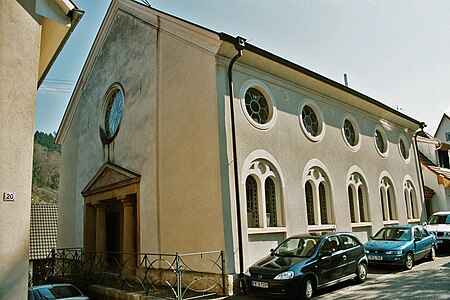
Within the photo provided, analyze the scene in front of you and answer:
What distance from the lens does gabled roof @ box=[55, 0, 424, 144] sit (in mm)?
11191

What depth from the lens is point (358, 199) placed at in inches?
638

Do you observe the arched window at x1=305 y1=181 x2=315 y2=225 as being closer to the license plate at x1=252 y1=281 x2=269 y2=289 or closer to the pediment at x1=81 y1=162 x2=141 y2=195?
the license plate at x1=252 y1=281 x2=269 y2=289

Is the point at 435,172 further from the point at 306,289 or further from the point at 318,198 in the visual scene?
the point at 306,289

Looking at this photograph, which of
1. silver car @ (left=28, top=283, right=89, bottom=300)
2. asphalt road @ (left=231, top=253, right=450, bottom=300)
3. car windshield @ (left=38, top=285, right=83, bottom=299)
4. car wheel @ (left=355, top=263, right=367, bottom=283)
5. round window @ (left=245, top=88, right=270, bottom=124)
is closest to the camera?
asphalt road @ (left=231, top=253, right=450, bottom=300)

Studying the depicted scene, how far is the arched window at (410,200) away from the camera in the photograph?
2005 centimetres

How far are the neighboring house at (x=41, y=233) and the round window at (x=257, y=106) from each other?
61.7ft

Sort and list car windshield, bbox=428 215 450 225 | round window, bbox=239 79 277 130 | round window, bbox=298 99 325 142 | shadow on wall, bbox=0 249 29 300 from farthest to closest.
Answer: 1. car windshield, bbox=428 215 450 225
2. round window, bbox=298 99 325 142
3. round window, bbox=239 79 277 130
4. shadow on wall, bbox=0 249 29 300

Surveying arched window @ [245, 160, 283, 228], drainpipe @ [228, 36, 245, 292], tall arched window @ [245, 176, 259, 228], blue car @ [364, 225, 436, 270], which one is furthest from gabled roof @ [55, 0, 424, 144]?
blue car @ [364, 225, 436, 270]

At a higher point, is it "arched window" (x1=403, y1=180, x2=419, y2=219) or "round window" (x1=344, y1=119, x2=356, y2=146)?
"round window" (x1=344, y1=119, x2=356, y2=146)

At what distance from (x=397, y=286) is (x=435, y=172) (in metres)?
15.2

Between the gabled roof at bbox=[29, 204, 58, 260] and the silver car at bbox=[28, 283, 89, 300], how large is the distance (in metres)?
16.1

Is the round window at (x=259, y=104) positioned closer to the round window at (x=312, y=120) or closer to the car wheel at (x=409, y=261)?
the round window at (x=312, y=120)

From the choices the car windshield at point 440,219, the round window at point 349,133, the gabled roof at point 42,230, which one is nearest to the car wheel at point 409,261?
the round window at point 349,133

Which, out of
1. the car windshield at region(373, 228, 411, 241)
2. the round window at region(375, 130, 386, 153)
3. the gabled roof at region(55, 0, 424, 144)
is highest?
the gabled roof at region(55, 0, 424, 144)
